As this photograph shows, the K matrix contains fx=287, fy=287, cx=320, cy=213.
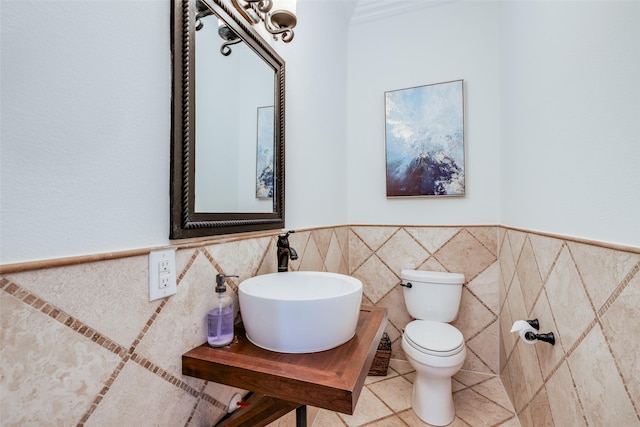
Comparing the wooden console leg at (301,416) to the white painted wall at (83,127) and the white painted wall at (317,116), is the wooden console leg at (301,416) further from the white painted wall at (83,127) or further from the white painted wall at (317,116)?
the white painted wall at (317,116)

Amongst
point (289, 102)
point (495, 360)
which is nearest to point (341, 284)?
point (289, 102)

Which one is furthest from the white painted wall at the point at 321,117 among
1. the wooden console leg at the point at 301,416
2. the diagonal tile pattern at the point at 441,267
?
the wooden console leg at the point at 301,416

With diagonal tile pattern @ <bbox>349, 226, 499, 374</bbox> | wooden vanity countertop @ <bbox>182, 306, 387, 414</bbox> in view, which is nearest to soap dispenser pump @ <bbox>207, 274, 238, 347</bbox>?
wooden vanity countertop @ <bbox>182, 306, 387, 414</bbox>

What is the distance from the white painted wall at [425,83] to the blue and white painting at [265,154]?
1214 mm

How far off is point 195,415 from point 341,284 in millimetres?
591

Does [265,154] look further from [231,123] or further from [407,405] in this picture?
[407,405]

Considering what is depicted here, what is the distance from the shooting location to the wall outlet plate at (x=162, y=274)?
0.72m

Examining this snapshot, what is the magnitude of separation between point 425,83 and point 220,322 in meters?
2.19

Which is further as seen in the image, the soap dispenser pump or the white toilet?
the white toilet

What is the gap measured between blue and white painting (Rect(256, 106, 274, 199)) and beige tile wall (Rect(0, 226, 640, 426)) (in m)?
0.22

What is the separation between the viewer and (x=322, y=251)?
1793mm

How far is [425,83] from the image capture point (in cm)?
221

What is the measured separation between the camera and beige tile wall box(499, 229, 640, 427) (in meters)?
0.77

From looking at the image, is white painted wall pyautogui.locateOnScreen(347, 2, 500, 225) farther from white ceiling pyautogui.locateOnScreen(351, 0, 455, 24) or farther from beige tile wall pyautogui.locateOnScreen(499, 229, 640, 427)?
beige tile wall pyautogui.locateOnScreen(499, 229, 640, 427)
